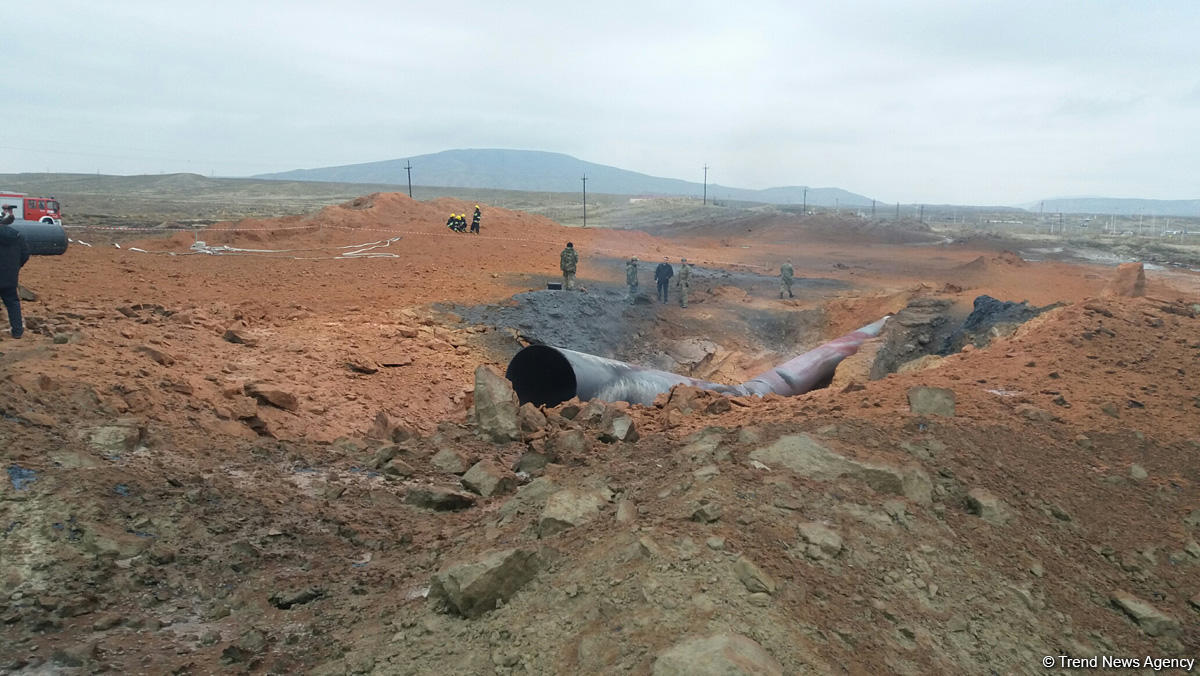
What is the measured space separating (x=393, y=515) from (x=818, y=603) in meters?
3.28

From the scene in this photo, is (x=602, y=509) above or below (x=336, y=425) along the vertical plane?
above

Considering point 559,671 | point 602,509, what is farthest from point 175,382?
point 559,671

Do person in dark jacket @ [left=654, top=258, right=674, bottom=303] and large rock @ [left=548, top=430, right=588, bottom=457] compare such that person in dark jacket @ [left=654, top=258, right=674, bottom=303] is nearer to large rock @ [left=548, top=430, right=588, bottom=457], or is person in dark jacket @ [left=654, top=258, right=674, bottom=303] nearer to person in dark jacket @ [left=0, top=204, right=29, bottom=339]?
large rock @ [left=548, top=430, right=588, bottom=457]

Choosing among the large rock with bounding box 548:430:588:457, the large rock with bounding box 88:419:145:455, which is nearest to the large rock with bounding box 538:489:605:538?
the large rock with bounding box 548:430:588:457

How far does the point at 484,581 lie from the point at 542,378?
6011mm

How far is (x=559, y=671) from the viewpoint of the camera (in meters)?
3.19

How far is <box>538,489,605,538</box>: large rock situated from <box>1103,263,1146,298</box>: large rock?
1310 centimetres

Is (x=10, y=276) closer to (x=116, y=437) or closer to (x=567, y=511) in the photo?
(x=116, y=437)

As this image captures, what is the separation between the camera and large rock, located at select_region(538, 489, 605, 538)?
14.1 feet

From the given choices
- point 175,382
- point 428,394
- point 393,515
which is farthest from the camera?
point 428,394

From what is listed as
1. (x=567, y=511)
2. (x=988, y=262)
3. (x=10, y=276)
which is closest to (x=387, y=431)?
(x=567, y=511)

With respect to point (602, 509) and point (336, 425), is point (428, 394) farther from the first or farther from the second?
point (602, 509)

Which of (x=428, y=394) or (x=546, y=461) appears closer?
(x=546, y=461)

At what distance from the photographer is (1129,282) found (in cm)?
1404
